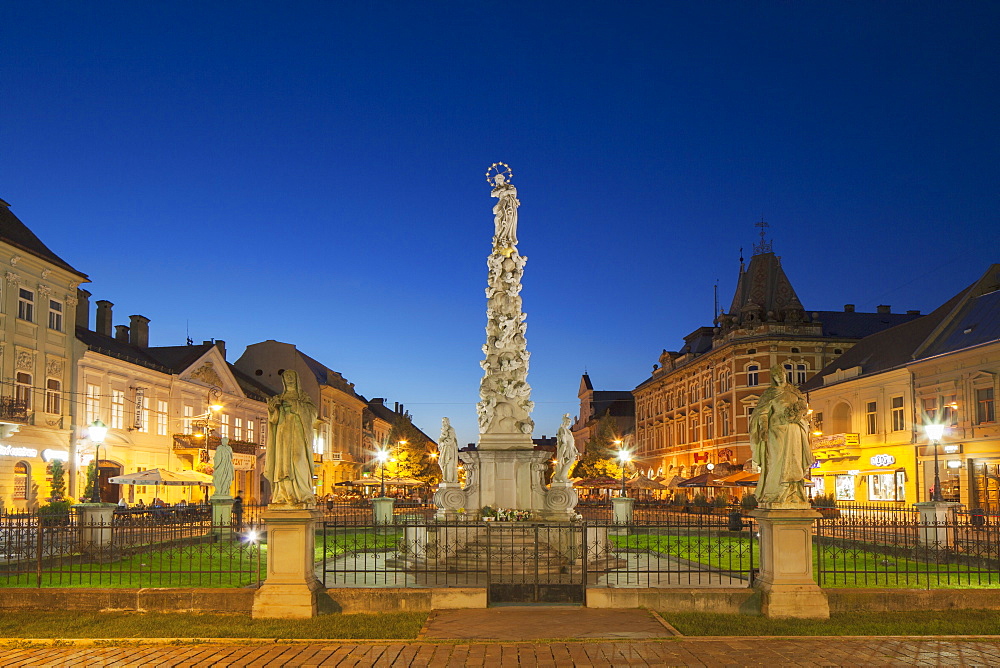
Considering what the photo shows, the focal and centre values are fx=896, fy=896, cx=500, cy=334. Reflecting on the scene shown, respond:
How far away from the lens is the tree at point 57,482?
35.0m

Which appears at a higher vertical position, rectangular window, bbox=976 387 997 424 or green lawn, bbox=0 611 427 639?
rectangular window, bbox=976 387 997 424

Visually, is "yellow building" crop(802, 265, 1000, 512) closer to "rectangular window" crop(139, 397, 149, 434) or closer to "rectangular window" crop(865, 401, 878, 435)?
"rectangular window" crop(865, 401, 878, 435)

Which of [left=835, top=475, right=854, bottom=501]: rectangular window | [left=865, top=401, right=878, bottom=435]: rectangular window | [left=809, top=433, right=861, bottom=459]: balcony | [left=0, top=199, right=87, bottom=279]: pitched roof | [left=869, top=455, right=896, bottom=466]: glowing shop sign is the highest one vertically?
[left=0, top=199, right=87, bottom=279]: pitched roof

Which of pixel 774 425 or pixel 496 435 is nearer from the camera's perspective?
pixel 774 425

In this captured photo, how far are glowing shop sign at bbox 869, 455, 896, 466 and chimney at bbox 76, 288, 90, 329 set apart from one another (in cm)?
3944

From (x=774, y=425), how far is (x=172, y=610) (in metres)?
9.37

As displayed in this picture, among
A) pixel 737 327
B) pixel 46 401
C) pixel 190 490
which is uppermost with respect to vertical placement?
pixel 737 327

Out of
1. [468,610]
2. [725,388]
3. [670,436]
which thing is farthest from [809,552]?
[670,436]

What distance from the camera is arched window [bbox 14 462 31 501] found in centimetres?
3450

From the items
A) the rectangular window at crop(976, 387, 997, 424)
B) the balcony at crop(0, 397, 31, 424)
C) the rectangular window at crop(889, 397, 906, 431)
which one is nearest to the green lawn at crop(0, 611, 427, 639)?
the balcony at crop(0, 397, 31, 424)

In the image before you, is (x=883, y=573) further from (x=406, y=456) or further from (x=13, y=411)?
(x=406, y=456)

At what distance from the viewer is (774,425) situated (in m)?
13.4

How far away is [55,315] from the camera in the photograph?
125ft

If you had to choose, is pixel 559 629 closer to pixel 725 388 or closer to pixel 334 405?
pixel 725 388
